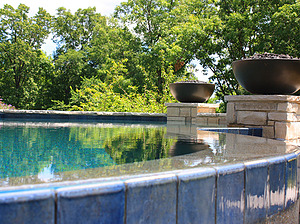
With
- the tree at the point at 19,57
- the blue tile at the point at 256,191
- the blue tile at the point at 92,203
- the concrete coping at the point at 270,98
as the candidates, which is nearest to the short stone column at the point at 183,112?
the concrete coping at the point at 270,98

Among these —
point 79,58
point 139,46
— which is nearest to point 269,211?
point 139,46

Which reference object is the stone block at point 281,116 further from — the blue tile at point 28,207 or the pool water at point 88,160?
the blue tile at point 28,207

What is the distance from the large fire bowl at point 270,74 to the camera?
489 cm

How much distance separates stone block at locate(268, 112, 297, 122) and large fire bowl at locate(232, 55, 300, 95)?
0.40m

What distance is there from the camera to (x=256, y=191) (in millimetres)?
2051

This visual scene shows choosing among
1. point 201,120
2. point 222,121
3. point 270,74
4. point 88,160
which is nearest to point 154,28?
point 201,120

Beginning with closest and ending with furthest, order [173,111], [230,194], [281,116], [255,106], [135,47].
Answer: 1. [230,194]
2. [281,116]
3. [255,106]
4. [173,111]
5. [135,47]

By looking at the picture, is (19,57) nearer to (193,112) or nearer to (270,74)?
(193,112)

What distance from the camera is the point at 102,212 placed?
4.77 ft

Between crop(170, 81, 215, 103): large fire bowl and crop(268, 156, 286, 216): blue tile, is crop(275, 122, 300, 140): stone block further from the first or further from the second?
crop(268, 156, 286, 216): blue tile

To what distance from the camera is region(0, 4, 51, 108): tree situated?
29234mm

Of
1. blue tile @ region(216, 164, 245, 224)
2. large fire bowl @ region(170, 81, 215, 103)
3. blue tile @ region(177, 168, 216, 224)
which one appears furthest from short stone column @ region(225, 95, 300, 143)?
blue tile @ region(177, 168, 216, 224)

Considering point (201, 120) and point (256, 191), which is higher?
point (201, 120)

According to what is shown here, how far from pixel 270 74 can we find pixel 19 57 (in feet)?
93.5
